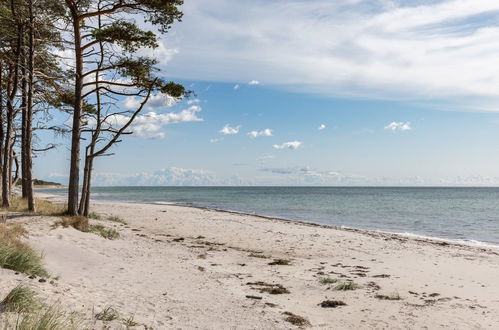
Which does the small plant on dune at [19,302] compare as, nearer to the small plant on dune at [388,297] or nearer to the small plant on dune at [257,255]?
the small plant on dune at [388,297]

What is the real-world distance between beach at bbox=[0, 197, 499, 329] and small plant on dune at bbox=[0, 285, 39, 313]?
21.5 inches

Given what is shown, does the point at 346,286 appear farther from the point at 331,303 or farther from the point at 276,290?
the point at 276,290

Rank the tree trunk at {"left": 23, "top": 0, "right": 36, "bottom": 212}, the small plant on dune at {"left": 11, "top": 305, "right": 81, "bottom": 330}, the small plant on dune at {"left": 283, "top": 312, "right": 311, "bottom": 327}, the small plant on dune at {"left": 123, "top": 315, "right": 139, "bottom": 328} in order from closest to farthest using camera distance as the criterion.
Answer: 1. the small plant on dune at {"left": 11, "top": 305, "right": 81, "bottom": 330}
2. the small plant on dune at {"left": 123, "top": 315, "right": 139, "bottom": 328}
3. the small plant on dune at {"left": 283, "top": 312, "right": 311, "bottom": 327}
4. the tree trunk at {"left": 23, "top": 0, "right": 36, "bottom": 212}

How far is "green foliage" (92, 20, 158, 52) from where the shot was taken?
15836 millimetres

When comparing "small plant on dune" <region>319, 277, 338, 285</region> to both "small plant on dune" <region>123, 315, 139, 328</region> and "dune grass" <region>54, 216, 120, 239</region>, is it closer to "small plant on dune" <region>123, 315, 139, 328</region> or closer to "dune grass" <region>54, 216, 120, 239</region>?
"small plant on dune" <region>123, 315, 139, 328</region>

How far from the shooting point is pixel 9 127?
1859 cm

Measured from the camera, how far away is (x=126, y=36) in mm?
16266

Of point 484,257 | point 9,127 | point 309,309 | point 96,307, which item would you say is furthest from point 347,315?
point 9,127

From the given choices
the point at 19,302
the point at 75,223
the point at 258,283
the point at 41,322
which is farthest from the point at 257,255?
the point at 41,322

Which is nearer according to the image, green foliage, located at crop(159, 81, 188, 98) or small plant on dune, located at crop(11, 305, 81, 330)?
small plant on dune, located at crop(11, 305, 81, 330)

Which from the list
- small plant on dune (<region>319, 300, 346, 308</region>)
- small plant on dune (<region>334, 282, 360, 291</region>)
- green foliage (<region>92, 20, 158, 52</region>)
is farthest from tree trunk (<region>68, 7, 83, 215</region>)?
small plant on dune (<region>319, 300, 346, 308</region>)

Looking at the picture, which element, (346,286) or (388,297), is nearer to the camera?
(388,297)

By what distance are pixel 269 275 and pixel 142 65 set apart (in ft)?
35.6

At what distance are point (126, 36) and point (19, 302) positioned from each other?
1349 centimetres
